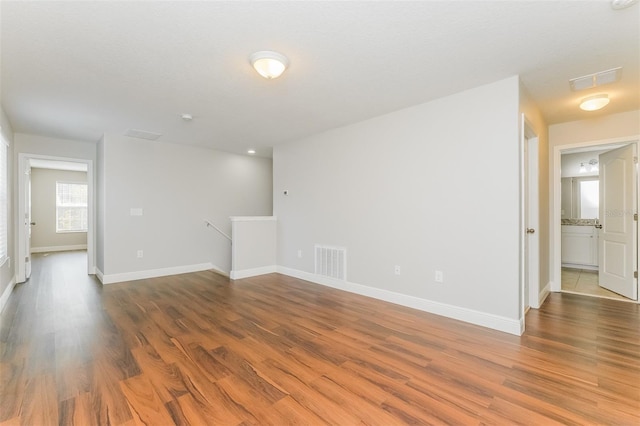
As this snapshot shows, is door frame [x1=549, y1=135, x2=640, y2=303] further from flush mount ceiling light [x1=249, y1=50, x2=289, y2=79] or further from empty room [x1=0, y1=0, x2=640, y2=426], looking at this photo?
flush mount ceiling light [x1=249, y1=50, x2=289, y2=79]

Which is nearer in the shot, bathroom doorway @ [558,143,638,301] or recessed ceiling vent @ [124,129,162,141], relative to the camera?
Result: bathroom doorway @ [558,143,638,301]

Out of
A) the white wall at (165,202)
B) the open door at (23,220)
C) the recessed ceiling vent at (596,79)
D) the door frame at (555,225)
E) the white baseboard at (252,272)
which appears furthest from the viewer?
the white baseboard at (252,272)

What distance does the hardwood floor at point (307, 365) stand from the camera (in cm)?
168

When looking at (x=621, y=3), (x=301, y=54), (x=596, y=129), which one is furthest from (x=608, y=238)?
(x=301, y=54)

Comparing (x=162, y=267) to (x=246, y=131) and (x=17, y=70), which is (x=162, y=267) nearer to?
(x=246, y=131)

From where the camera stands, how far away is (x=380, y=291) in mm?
3873

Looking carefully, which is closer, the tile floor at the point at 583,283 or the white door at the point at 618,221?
the white door at the point at 618,221

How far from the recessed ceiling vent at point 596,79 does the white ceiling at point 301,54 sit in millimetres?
83

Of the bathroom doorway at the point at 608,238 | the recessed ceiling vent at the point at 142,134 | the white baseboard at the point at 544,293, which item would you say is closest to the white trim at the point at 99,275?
the recessed ceiling vent at the point at 142,134

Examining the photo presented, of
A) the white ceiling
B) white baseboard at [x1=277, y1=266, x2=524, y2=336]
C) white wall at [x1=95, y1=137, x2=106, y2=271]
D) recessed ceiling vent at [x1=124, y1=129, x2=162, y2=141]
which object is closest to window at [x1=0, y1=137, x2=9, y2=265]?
the white ceiling

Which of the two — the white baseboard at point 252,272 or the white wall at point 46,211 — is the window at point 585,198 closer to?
the white baseboard at point 252,272

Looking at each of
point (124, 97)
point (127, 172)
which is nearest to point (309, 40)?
point (124, 97)

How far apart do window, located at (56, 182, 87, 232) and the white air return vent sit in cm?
898

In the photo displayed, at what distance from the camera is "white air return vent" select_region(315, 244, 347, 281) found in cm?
439
